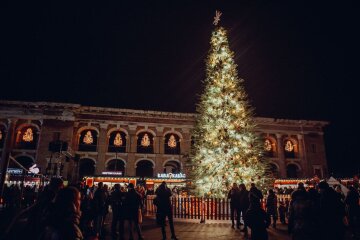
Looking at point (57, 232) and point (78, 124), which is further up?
point (78, 124)

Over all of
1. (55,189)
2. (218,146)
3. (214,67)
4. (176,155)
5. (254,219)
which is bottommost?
(254,219)

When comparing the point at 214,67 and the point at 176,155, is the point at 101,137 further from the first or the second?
the point at 214,67

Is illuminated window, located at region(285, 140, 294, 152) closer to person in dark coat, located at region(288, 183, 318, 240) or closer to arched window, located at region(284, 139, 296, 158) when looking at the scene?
arched window, located at region(284, 139, 296, 158)

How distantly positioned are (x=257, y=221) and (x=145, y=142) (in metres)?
30.9

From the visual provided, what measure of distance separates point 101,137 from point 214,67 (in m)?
23.6

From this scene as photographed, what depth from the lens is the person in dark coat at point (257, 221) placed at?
6.08m

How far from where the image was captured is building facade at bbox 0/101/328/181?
32531 mm

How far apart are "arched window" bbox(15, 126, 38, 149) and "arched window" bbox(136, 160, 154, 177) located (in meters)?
13.7

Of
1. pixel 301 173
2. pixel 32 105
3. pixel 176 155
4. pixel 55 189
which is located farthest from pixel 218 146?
pixel 301 173

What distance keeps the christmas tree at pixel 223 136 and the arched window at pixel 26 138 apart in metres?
26.3

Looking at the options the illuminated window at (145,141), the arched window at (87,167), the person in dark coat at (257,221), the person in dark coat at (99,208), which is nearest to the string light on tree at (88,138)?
the arched window at (87,167)

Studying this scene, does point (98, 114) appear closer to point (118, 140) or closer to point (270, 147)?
point (118, 140)

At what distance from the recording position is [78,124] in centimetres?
3475

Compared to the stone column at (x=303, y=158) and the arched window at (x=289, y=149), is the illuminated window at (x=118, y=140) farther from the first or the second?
the stone column at (x=303, y=158)
